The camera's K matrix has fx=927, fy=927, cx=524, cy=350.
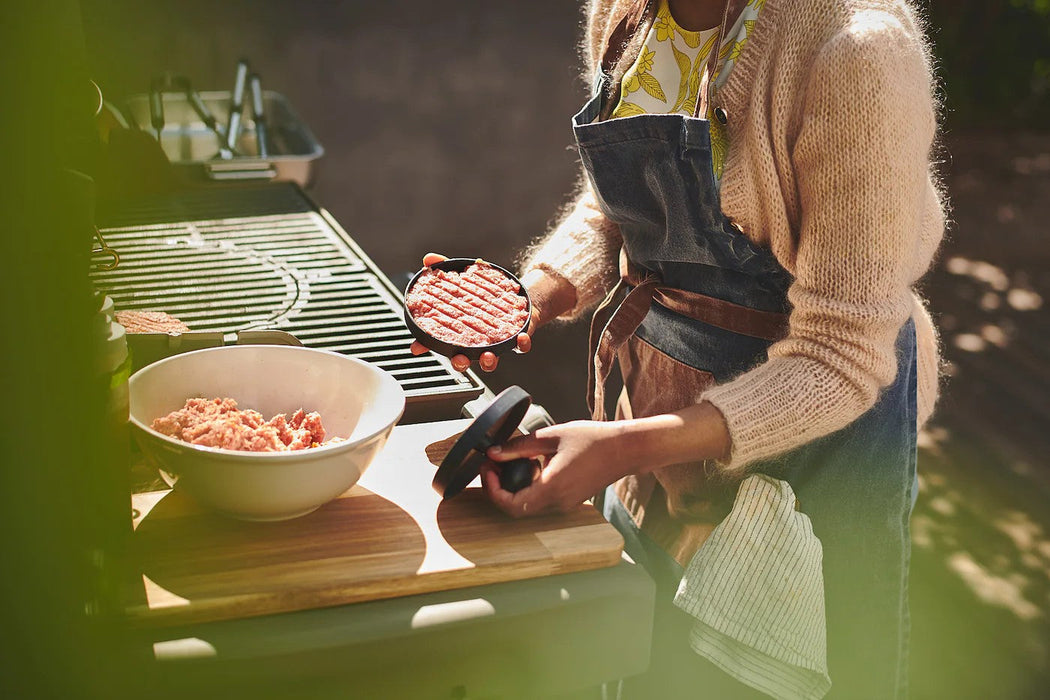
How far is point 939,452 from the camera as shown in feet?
11.6

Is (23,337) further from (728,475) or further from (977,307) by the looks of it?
(977,307)

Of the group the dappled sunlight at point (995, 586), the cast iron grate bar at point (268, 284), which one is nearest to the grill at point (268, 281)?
the cast iron grate bar at point (268, 284)

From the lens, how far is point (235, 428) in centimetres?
94

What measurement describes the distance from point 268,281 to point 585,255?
24.2 inches

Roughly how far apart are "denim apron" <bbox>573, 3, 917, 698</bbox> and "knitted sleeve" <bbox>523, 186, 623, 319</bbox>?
0.49 feet

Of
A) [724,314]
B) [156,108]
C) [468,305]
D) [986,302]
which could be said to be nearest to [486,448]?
[468,305]

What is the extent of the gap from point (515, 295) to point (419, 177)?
358cm

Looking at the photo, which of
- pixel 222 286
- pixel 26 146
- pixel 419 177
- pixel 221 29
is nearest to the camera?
pixel 26 146

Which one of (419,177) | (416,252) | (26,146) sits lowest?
(416,252)

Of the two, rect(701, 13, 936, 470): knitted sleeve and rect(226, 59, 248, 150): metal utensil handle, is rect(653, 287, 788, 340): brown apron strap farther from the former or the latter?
rect(226, 59, 248, 150): metal utensil handle

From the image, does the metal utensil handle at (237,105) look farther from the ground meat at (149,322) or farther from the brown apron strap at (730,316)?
the brown apron strap at (730,316)

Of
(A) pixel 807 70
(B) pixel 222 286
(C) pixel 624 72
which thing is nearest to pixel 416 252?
(B) pixel 222 286

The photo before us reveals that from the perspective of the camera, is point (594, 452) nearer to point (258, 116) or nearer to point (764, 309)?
point (764, 309)

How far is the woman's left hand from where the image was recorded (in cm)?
101
